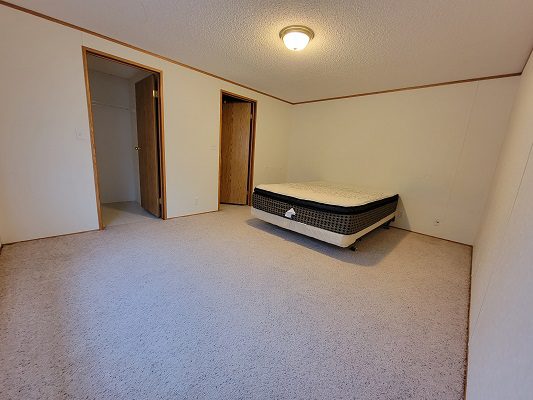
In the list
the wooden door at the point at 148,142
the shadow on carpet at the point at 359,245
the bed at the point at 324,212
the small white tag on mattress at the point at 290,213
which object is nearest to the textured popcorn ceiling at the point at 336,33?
the wooden door at the point at 148,142

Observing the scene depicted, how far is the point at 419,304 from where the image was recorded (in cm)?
170

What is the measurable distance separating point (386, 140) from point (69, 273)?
14.0ft

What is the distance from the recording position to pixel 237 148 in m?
4.41

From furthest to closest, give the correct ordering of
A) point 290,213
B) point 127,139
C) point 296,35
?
point 127,139
point 290,213
point 296,35

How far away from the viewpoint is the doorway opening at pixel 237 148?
424 centimetres

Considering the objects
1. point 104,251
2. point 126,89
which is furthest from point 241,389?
point 126,89

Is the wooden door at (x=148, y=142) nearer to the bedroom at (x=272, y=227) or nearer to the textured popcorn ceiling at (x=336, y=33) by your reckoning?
the bedroom at (x=272, y=227)

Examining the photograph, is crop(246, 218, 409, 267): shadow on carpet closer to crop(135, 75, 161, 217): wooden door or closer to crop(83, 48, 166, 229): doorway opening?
crop(135, 75, 161, 217): wooden door

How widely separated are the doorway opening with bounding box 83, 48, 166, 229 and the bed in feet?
5.25

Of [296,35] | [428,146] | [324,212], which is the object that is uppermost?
[296,35]

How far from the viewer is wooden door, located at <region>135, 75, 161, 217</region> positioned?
10.1ft

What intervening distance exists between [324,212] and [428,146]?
6.89 feet

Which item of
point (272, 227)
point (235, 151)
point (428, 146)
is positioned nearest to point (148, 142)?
point (235, 151)

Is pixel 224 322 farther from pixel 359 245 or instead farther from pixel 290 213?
pixel 359 245
